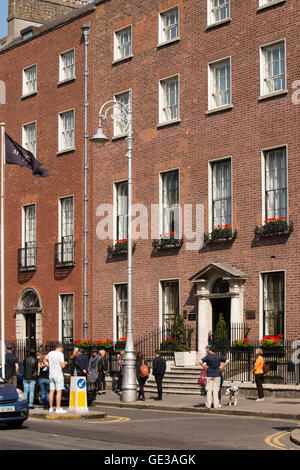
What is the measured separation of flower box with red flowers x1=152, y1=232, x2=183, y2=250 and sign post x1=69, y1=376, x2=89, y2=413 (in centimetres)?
1188

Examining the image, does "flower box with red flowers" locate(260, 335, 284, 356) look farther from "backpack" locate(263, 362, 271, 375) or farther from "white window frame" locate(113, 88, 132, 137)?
"white window frame" locate(113, 88, 132, 137)

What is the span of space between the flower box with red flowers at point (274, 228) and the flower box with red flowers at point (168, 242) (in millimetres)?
3915

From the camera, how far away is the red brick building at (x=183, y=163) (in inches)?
1199

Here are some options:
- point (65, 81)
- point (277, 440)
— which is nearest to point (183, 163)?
point (65, 81)

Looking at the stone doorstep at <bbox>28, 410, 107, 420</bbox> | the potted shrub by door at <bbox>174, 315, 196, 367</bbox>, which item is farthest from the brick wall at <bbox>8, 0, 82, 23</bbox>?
the stone doorstep at <bbox>28, 410, 107, 420</bbox>

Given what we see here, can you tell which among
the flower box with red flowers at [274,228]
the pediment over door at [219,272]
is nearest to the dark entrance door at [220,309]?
the pediment over door at [219,272]

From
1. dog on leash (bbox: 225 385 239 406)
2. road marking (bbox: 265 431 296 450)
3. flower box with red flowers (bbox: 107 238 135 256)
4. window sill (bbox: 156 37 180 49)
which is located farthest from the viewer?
flower box with red flowers (bbox: 107 238 135 256)

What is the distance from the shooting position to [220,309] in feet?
106

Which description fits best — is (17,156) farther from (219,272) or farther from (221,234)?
(219,272)

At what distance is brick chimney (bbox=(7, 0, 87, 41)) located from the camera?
159 feet

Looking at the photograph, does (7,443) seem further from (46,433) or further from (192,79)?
(192,79)

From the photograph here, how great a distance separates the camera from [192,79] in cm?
3397

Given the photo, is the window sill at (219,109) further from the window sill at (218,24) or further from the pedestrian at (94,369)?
the pedestrian at (94,369)

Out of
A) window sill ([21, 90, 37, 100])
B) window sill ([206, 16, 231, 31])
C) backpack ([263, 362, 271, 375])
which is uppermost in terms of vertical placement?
window sill ([206, 16, 231, 31])
